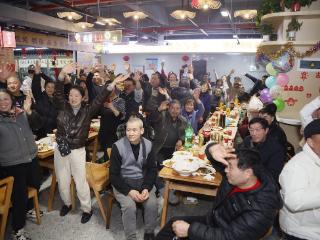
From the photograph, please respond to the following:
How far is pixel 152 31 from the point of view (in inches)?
586

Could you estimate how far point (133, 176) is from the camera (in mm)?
3207

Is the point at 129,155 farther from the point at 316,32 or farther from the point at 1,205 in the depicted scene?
the point at 316,32

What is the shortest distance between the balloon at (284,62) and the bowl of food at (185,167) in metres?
2.97

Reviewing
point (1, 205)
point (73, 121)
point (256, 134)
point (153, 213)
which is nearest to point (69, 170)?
point (73, 121)

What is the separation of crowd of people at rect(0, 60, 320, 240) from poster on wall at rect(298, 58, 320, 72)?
124cm

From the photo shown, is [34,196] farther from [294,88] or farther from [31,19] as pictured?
[31,19]

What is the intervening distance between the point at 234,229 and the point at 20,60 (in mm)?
17045

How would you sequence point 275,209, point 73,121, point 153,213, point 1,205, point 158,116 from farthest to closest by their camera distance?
A: point 158,116
point 73,121
point 153,213
point 1,205
point 275,209

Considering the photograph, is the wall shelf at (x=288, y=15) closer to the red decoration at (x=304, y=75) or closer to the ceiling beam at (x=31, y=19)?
the red decoration at (x=304, y=75)

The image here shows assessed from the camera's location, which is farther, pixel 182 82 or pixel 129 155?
pixel 182 82

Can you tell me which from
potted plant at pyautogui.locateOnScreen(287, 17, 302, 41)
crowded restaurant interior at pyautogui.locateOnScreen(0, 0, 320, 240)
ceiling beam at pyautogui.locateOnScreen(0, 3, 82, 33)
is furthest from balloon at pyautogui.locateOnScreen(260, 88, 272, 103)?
ceiling beam at pyautogui.locateOnScreen(0, 3, 82, 33)

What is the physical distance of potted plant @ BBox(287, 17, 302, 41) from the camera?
464 centimetres

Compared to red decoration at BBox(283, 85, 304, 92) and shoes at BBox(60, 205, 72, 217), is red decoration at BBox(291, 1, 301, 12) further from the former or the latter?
shoes at BBox(60, 205, 72, 217)

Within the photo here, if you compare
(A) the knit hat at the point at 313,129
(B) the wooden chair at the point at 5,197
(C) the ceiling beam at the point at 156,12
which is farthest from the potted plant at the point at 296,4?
(C) the ceiling beam at the point at 156,12
